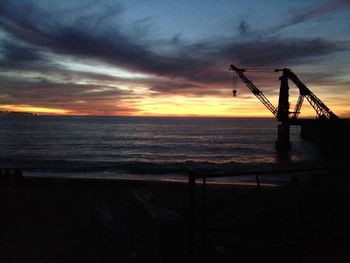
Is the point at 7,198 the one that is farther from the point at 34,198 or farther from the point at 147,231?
the point at 147,231

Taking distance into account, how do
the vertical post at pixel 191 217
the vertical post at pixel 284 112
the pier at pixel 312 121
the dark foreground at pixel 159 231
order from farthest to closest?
the vertical post at pixel 284 112 → the pier at pixel 312 121 → the dark foreground at pixel 159 231 → the vertical post at pixel 191 217

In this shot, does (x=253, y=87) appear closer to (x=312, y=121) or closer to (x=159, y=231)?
(x=312, y=121)

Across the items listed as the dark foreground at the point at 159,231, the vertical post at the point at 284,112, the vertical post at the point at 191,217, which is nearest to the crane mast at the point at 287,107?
the vertical post at the point at 284,112

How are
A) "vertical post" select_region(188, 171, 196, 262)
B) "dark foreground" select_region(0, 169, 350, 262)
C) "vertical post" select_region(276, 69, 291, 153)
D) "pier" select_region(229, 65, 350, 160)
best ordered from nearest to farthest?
"vertical post" select_region(188, 171, 196, 262) → "dark foreground" select_region(0, 169, 350, 262) → "pier" select_region(229, 65, 350, 160) → "vertical post" select_region(276, 69, 291, 153)

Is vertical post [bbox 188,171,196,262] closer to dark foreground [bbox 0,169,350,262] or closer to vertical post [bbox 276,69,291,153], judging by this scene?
dark foreground [bbox 0,169,350,262]

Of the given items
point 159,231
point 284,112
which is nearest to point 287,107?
point 284,112

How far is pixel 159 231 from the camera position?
4.75 meters

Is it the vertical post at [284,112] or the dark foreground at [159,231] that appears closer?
the dark foreground at [159,231]

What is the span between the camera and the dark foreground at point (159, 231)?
476 cm

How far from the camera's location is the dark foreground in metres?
4.76

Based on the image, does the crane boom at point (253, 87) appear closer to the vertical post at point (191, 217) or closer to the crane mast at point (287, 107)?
the crane mast at point (287, 107)

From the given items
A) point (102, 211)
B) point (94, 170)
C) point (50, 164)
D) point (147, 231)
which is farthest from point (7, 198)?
point (50, 164)

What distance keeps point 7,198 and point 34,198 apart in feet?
3.23

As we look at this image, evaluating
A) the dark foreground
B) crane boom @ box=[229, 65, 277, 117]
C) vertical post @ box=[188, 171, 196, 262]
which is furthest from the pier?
vertical post @ box=[188, 171, 196, 262]
